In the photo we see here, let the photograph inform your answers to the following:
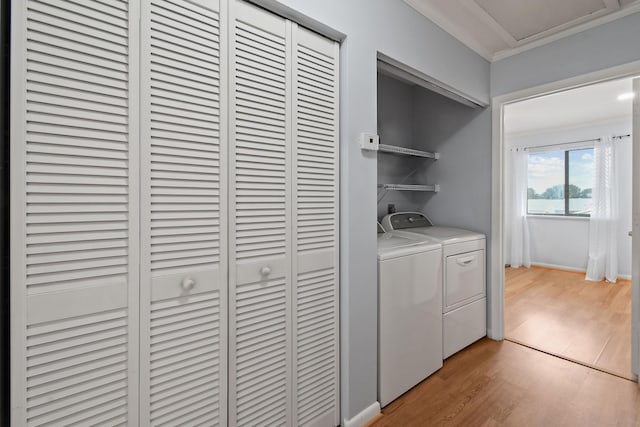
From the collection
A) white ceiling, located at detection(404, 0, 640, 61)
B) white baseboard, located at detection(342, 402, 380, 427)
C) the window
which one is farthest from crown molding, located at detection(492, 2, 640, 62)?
the window

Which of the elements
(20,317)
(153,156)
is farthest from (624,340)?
(20,317)

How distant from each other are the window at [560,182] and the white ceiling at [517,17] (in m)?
3.72

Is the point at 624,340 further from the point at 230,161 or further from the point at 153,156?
the point at 153,156

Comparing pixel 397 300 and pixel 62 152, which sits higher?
pixel 62 152

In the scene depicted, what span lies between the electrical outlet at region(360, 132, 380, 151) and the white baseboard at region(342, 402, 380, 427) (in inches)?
55.6

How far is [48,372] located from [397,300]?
154 centimetres

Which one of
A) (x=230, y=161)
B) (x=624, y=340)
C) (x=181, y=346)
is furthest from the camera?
(x=624, y=340)

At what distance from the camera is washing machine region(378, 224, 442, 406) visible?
1.69 metres

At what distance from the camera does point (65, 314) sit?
818 mm

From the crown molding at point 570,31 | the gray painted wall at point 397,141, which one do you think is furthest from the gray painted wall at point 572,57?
the gray painted wall at point 397,141

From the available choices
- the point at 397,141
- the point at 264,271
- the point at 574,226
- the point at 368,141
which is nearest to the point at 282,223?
the point at 264,271

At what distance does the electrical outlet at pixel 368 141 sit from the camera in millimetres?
1527

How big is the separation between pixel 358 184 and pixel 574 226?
17.4 ft

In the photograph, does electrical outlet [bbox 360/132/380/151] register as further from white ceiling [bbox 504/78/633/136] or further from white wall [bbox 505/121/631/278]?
white wall [bbox 505/121/631/278]
